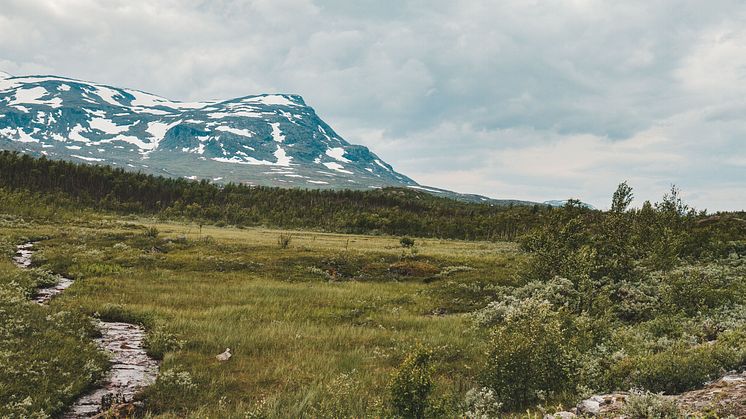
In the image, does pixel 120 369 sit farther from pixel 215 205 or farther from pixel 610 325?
pixel 215 205

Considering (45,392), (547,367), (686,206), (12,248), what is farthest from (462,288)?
(12,248)

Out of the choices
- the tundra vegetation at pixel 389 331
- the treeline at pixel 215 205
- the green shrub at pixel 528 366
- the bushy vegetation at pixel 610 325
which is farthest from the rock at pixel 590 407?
the treeline at pixel 215 205

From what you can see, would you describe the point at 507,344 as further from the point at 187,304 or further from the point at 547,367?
the point at 187,304

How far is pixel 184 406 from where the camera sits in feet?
34.5

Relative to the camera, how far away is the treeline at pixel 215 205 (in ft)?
386

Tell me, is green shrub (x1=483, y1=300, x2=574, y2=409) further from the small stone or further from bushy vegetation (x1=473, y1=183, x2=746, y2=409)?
the small stone

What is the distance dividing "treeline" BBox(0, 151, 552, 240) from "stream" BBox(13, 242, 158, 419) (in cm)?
9071

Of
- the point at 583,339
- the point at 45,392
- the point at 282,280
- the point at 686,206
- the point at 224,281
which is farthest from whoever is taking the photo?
the point at 686,206

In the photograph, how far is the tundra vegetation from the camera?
32.1ft

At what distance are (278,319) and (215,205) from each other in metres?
134

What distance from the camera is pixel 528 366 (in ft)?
35.3

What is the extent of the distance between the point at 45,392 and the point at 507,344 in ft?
37.5

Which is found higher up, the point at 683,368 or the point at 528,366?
the point at 683,368

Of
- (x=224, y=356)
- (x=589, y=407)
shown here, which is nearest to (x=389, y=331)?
(x=224, y=356)
